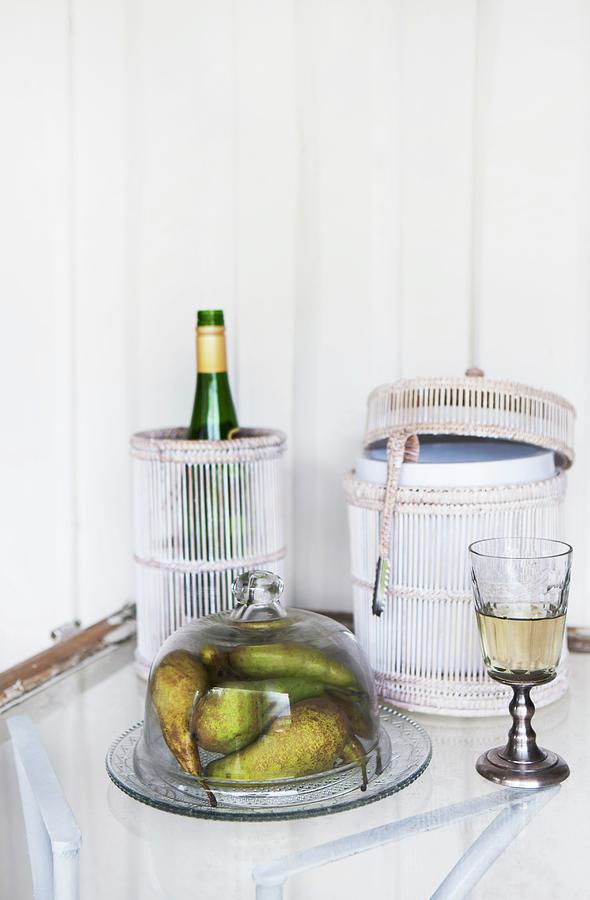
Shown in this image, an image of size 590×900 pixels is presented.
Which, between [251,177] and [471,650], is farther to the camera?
[251,177]

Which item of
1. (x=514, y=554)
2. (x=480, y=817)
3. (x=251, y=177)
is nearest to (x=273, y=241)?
(x=251, y=177)

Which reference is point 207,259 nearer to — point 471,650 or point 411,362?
point 411,362

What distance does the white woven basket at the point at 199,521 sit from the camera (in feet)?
2.87

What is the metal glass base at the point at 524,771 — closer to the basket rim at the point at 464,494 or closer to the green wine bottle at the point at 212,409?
the basket rim at the point at 464,494

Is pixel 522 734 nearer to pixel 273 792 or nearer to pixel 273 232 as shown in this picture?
pixel 273 792

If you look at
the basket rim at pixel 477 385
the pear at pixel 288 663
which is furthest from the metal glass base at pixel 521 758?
the basket rim at pixel 477 385

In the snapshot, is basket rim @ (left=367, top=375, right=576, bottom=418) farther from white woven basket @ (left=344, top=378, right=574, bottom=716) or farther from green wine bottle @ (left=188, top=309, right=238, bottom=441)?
green wine bottle @ (left=188, top=309, right=238, bottom=441)

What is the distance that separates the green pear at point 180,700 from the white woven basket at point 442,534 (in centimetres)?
19

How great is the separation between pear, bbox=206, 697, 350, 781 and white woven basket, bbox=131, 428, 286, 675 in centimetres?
25

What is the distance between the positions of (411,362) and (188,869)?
59 centimetres

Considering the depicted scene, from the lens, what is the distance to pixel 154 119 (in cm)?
110

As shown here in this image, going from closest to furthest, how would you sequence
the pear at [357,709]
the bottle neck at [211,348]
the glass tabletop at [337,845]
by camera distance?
1. the glass tabletop at [337,845]
2. the pear at [357,709]
3. the bottle neck at [211,348]

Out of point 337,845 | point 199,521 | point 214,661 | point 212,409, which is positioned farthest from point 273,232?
point 337,845

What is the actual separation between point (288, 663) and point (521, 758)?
177 millimetres
